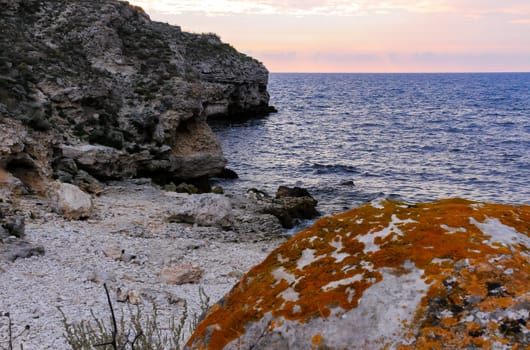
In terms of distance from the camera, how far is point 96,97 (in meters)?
22.6

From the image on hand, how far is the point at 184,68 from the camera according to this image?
28188mm

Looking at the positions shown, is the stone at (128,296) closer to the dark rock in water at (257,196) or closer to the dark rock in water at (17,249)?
the dark rock in water at (17,249)

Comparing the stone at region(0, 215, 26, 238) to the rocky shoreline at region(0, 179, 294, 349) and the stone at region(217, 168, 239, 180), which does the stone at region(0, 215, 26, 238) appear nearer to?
the rocky shoreline at region(0, 179, 294, 349)

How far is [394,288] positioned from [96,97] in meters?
21.5

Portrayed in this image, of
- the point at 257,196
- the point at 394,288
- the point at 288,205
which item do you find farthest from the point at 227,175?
the point at 394,288

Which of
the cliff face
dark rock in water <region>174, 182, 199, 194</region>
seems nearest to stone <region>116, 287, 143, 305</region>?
the cliff face

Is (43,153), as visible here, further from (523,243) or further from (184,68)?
(523,243)

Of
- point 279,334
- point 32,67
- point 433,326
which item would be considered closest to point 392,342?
point 433,326

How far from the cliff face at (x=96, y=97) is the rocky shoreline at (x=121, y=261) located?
2465mm

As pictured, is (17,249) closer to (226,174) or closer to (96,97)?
(96,97)

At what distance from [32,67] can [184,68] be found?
29.3 feet

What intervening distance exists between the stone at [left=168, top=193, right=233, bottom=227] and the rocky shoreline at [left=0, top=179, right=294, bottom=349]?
9.6 inches

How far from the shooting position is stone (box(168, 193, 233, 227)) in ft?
52.1

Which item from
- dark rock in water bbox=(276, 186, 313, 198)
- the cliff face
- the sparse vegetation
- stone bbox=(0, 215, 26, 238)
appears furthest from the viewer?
dark rock in water bbox=(276, 186, 313, 198)
